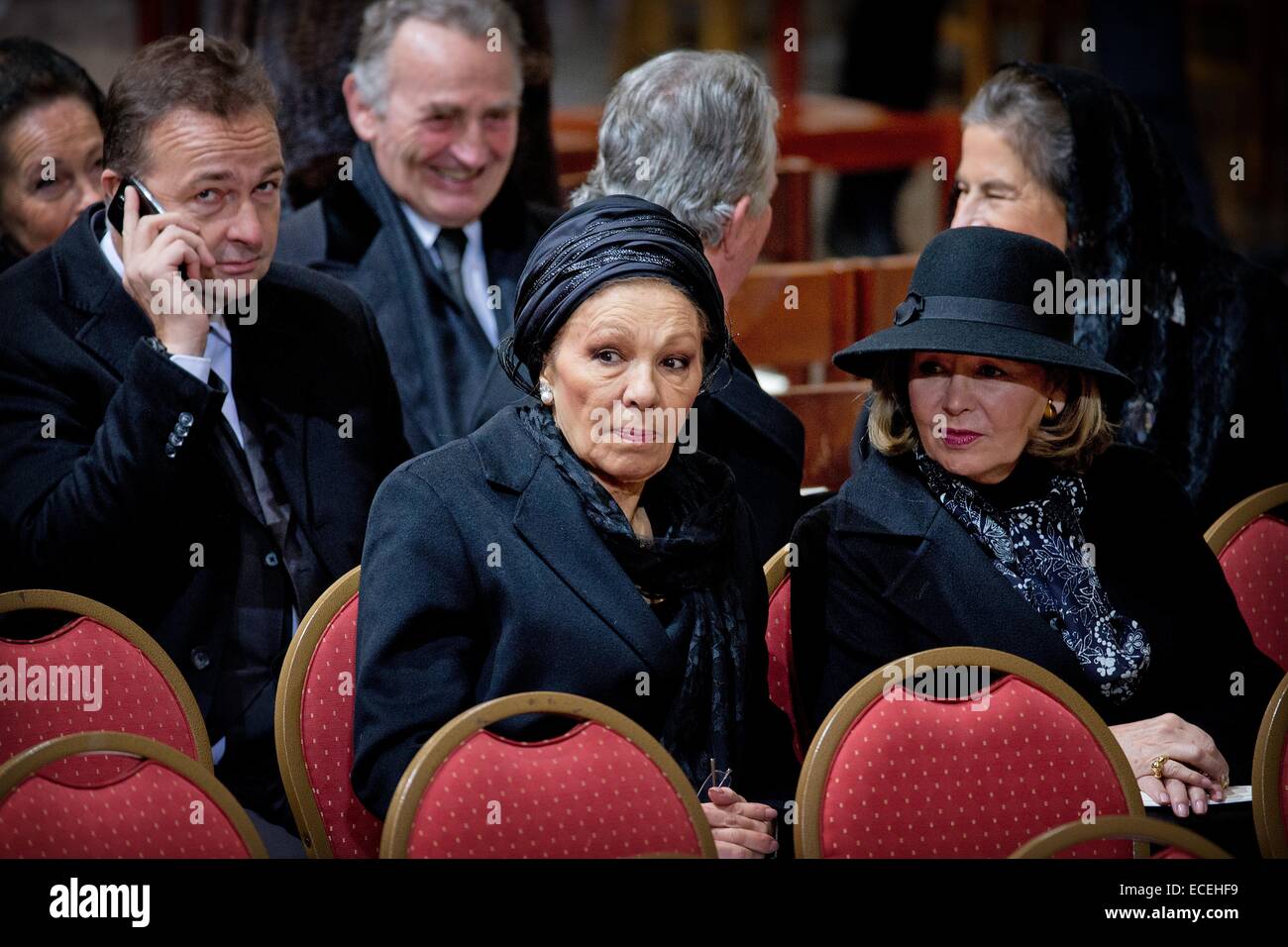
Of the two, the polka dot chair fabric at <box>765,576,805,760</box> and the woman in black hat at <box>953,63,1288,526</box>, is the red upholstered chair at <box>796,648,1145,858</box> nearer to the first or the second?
the polka dot chair fabric at <box>765,576,805,760</box>

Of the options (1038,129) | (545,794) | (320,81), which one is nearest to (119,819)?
(545,794)

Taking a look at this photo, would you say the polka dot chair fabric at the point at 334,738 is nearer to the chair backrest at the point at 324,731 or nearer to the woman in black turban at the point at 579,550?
the chair backrest at the point at 324,731

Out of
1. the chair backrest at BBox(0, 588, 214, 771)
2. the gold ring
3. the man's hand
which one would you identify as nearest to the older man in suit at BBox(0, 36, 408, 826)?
the man's hand

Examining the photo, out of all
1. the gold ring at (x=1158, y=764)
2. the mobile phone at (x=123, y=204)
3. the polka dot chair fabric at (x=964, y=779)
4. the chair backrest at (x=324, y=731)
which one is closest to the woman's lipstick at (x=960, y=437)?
the polka dot chair fabric at (x=964, y=779)

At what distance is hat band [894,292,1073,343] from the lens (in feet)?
8.54

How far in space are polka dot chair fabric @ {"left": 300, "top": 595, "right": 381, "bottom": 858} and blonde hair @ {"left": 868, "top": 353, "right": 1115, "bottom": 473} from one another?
0.86m

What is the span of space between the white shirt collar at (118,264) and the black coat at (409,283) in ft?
1.83

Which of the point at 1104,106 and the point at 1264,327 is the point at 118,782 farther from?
the point at 1264,327

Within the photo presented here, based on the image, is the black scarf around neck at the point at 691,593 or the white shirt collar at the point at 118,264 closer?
the black scarf around neck at the point at 691,593

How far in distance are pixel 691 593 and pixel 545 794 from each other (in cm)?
41

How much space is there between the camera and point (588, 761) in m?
2.14

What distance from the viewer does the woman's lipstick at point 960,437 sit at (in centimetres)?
259

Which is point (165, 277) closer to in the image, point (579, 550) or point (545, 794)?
point (579, 550)

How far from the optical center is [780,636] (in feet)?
8.98
